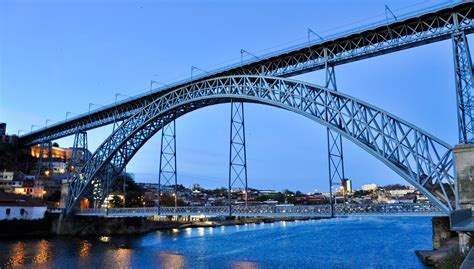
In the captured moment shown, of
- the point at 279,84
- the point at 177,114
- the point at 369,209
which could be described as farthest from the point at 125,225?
the point at 369,209

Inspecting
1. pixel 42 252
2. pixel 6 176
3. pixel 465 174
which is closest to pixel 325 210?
pixel 465 174

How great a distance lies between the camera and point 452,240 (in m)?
28.8

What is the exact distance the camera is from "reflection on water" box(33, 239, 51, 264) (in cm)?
2825

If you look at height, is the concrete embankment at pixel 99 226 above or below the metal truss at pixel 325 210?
below

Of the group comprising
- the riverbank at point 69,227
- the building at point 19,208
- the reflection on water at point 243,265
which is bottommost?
the reflection on water at point 243,265

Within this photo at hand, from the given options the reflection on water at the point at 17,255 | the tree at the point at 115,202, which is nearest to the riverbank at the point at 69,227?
the reflection on water at the point at 17,255

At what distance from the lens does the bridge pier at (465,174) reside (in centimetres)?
1819

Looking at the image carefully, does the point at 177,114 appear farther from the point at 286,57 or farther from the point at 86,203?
the point at 86,203

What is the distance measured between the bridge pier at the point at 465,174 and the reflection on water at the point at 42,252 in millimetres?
25320

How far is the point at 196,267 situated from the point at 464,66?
19023mm

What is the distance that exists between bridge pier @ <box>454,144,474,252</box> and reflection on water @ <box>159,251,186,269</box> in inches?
663

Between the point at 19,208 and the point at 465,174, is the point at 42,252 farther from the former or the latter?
the point at 465,174

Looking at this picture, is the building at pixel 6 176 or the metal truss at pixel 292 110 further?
the building at pixel 6 176

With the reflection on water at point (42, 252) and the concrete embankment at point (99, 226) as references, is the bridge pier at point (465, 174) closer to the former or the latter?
the reflection on water at point (42, 252)
